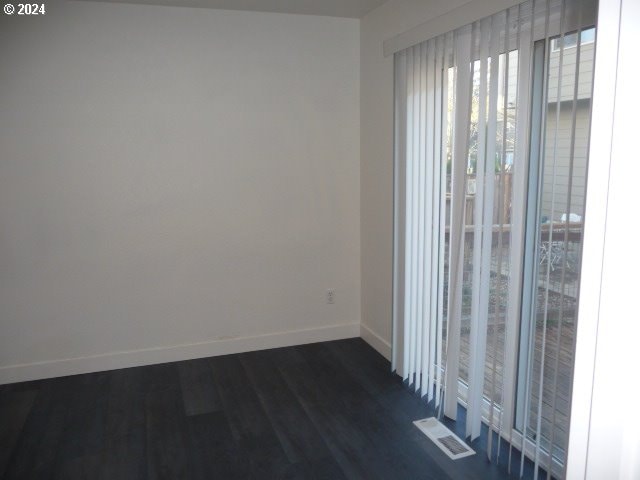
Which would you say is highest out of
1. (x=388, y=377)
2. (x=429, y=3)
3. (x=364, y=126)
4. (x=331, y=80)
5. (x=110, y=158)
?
(x=429, y=3)

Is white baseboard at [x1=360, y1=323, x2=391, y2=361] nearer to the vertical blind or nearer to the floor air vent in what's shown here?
the vertical blind

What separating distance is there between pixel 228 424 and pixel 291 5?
8.94 ft

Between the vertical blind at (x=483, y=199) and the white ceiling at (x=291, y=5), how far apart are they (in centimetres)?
56

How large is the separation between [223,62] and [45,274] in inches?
75.2

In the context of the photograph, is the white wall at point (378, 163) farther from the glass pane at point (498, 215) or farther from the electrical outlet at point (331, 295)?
the glass pane at point (498, 215)

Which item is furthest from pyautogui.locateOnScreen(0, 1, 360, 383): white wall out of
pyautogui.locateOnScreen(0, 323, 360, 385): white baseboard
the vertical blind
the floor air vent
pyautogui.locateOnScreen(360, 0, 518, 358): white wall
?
the floor air vent

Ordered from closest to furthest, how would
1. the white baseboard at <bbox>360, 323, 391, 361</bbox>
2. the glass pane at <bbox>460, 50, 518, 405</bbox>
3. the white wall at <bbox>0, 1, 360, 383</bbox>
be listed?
the glass pane at <bbox>460, 50, 518, 405</bbox> < the white wall at <bbox>0, 1, 360, 383</bbox> < the white baseboard at <bbox>360, 323, 391, 361</bbox>

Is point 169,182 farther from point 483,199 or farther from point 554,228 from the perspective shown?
point 554,228

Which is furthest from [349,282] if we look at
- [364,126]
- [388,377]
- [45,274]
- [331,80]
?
[45,274]

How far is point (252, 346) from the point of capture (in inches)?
149

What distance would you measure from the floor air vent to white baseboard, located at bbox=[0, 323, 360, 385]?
1333 millimetres

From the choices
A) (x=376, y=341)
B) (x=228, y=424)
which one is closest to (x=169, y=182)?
(x=228, y=424)

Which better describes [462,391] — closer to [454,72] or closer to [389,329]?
[389,329]

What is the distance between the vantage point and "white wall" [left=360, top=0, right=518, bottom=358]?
3262mm
